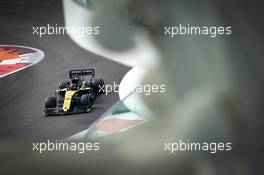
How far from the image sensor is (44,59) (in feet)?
6.36

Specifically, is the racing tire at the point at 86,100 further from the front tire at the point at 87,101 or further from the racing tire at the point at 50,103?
the racing tire at the point at 50,103

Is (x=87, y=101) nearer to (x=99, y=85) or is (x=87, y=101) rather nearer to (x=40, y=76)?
(x=99, y=85)

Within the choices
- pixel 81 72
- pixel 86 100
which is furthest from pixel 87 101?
pixel 81 72

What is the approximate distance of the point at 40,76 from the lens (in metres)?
1.93

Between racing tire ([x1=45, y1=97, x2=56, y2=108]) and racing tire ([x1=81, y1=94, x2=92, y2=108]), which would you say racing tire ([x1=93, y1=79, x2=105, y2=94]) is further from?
racing tire ([x1=45, y1=97, x2=56, y2=108])

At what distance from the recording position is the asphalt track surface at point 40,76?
1.91 m

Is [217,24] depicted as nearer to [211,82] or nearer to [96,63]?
[211,82]

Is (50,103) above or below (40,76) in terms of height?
below

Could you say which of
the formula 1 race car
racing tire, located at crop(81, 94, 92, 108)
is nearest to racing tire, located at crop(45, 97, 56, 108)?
the formula 1 race car

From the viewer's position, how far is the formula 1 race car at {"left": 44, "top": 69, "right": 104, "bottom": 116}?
6.31 ft

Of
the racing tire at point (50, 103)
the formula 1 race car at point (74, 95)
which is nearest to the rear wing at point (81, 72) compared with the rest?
the formula 1 race car at point (74, 95)

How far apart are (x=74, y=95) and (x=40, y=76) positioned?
0.53 feet

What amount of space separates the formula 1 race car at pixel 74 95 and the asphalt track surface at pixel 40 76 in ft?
0.07

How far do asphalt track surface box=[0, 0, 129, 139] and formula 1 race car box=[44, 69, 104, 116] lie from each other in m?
0.02
